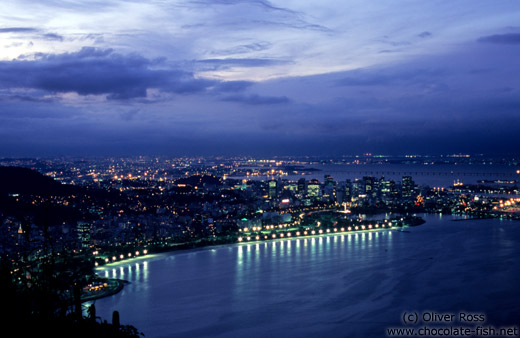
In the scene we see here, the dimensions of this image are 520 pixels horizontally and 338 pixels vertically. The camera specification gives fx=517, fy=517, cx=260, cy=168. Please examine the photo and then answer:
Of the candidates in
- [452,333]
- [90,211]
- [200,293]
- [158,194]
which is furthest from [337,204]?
→ [452,333]

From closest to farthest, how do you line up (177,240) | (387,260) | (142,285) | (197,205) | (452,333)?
(452,333) → (142,285) → (387,260) → (177,240) → (197,205)

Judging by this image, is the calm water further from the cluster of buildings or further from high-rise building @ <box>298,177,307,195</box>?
high-rise building @ <box>298,177,307,195</box>

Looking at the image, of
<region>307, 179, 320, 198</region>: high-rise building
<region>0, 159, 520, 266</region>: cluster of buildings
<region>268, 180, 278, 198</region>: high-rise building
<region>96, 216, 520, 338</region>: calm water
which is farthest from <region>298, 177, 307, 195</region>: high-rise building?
<region>96, 216, 520, 338</region>: calm water

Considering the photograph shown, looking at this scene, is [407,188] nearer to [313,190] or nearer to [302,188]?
[313,190]

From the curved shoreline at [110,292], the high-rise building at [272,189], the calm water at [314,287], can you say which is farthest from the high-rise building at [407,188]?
the curved shoreline at [110,292]

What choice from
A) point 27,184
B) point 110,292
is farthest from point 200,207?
point 110,292

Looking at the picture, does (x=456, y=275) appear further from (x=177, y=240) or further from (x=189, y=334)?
(x=177, y=240)
